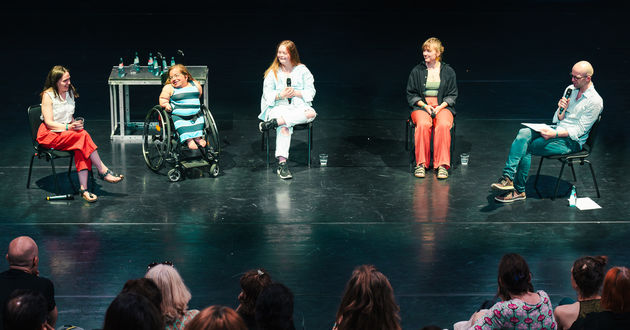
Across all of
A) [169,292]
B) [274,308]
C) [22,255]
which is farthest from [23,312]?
[274,308]

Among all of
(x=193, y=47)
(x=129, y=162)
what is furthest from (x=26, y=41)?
(x=129, y=162)

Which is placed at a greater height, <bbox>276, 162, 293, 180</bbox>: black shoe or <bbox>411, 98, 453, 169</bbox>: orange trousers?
<bbox>411, 98, 453, 169</bbox>: orange trousers

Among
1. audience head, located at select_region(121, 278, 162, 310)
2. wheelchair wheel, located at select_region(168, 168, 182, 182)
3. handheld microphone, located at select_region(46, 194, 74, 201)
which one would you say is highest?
audience head, located at select_region(121, 278, 162, 310)

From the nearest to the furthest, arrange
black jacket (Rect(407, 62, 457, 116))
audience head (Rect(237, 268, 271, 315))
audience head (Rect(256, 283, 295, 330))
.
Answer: audience head (Rect(256, 283, 295, 330)) < audience head (Rect(237, 268, 271, 315)) < black jacket (Rect(407, 62, 457, 116))

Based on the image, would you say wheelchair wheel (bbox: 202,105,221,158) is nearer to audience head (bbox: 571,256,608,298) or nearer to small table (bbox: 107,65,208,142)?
small table (bbox: 107,65,208,142)

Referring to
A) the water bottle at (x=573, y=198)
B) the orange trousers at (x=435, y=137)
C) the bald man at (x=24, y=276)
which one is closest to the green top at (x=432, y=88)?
the orange trousers at (x=435, y=137)

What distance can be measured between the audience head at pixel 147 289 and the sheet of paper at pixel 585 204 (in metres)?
3.97

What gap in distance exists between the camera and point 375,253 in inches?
216

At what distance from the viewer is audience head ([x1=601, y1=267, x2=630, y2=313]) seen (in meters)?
3.40

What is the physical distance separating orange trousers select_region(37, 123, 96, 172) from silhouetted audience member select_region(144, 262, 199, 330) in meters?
3.00

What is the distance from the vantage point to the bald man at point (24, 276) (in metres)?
3.74

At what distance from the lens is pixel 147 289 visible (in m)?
3.36

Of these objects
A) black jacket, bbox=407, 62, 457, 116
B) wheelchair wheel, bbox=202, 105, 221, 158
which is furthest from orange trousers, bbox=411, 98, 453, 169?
wheelchair wheel, bbox=202, 105, 221, 158

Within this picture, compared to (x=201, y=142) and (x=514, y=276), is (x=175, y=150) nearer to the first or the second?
(x=201, y=142)
